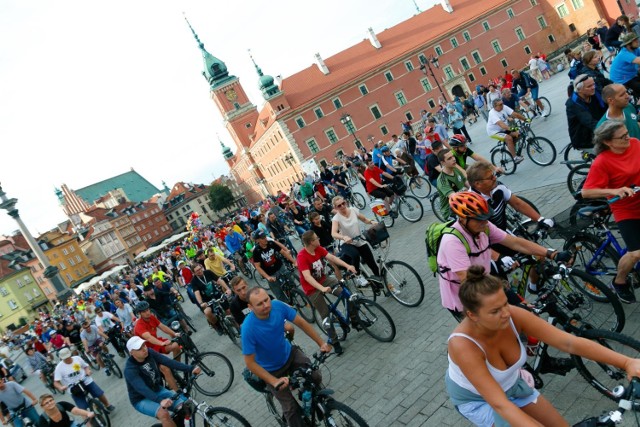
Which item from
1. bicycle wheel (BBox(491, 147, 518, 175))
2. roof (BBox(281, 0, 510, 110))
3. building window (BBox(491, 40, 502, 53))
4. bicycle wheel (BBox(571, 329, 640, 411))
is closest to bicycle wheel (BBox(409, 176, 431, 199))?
bicycle wheel (BBox(491, 147, 518, 175))

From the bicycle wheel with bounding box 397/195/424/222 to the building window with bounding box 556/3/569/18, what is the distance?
72172 millimetres

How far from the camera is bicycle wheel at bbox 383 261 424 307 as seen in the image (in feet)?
23.6

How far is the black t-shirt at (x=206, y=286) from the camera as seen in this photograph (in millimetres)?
10055

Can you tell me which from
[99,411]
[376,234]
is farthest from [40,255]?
[376,234]

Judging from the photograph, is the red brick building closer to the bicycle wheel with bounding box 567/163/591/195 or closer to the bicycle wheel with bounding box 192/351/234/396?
the bicycle wheel with bounding box 567/163/591/195

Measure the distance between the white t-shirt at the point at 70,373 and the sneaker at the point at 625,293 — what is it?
29.8 feet

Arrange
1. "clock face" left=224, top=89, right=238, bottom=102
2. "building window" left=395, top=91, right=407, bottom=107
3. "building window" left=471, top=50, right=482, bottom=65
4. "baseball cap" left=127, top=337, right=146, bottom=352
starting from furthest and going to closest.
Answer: "clock face" left=224, top=89, right=238, bottom=102
"building window" left=471, top=50, right=482, bottom=65
"building window" left=395, top=91, right=407, bottom=107
"baseball cap" left=127, top=337, right=146, bottom=352

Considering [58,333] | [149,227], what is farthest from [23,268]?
[58,333]

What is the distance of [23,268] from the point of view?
76625 mm

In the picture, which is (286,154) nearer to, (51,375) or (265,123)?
(265,123)

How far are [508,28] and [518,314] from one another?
258 feet

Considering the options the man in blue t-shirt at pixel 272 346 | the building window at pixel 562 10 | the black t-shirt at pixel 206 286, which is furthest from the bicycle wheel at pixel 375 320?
the building window at pixel 562 10

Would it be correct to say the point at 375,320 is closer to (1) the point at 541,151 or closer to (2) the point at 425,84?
(1) the point at 541,151

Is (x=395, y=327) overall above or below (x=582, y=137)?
below
